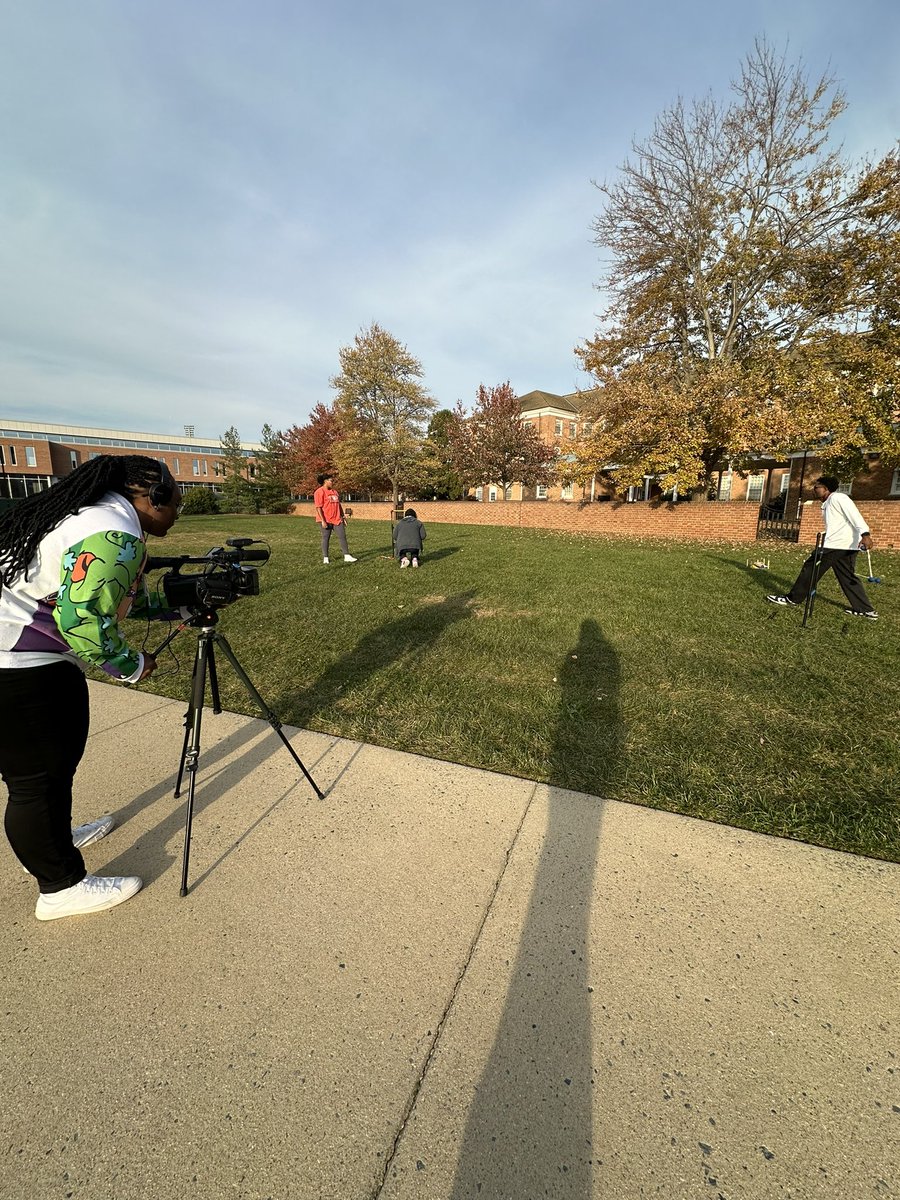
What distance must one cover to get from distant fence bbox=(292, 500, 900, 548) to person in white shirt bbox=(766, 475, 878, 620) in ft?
24.6

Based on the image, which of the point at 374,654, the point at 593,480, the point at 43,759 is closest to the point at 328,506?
the point at 374,654

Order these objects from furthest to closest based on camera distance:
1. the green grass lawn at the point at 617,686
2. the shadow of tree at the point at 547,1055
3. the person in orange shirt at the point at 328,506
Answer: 1. the person in orange shirt at the point at 328,506
2. the green grass lawn at the point at 617,686
3. the shadow of tree at the point at 547,1055

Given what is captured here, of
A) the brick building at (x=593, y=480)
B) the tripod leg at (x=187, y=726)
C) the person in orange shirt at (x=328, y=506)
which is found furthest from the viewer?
the brick building at (x=593, y=480)

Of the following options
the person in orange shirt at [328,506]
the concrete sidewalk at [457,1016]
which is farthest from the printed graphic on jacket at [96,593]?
the person in orange shirt at [328,506]

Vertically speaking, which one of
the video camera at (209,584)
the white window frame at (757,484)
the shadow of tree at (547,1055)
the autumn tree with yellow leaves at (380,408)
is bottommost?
the shadow of tree at (547,1055)

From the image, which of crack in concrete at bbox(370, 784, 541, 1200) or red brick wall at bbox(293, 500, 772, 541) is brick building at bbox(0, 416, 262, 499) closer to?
Result: red brick wall at bbox(293, 500, 772, 541)

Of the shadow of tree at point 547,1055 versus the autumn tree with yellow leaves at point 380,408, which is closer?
the shadow of tree at point 547,1055

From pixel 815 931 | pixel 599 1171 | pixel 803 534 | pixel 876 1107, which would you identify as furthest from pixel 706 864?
pixel 803 534

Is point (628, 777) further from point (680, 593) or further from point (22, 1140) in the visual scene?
point (680, 593)

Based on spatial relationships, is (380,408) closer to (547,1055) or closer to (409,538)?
(409,538)

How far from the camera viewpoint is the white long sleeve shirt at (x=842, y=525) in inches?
245

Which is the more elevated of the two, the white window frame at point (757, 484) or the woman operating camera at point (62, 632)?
the white window frame at point (757, 484)

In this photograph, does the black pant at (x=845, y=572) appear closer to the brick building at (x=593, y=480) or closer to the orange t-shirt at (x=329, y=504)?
the orange t-shirt at (x=329, y=504)

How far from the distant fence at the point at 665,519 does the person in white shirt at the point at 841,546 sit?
24.6 ft
